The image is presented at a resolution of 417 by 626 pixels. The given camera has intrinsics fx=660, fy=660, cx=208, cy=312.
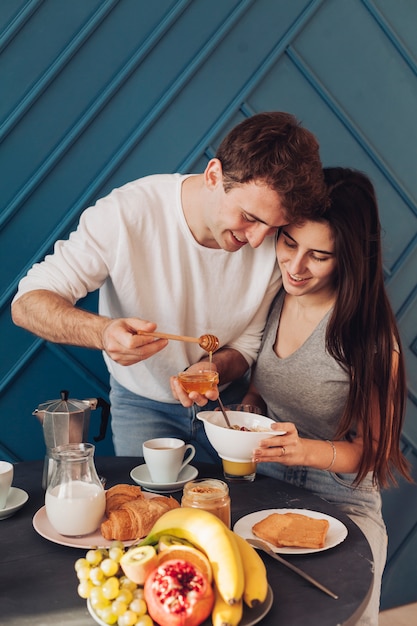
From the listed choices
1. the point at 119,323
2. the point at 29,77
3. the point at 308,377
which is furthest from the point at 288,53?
the point at 119,323

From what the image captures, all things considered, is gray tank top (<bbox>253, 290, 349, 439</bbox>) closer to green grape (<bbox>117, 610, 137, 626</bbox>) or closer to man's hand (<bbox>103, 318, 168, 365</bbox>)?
man's hand (<bbox>103, 318, 168, 365</bbox>)

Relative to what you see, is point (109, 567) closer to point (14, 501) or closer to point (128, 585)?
point (128, 585)

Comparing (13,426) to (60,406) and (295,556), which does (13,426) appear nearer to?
(60,406)

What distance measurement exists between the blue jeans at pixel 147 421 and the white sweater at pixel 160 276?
41 millimetres

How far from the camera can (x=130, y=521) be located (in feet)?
3.86

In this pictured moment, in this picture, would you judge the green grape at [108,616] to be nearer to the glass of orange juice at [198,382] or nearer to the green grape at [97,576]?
the green grape at [97,576]

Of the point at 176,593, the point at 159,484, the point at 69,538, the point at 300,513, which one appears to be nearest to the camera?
the point at 176,593

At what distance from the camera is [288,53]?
243cm

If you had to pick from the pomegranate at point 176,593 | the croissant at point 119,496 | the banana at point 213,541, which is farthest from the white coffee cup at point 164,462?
the pomegranate at point 176,593

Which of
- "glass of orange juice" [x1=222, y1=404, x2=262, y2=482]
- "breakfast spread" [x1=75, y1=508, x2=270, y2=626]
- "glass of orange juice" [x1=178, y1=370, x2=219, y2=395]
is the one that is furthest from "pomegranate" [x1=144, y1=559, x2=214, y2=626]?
"glass of orange juice" [x1=178, y1=370, x2=219, y2=395]

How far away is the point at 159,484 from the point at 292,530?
13.8 inches

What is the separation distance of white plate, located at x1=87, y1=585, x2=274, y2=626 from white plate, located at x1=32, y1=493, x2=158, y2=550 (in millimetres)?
204

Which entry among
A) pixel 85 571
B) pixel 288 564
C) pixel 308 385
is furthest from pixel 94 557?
pixel 308 385

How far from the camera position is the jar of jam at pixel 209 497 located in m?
1.14
